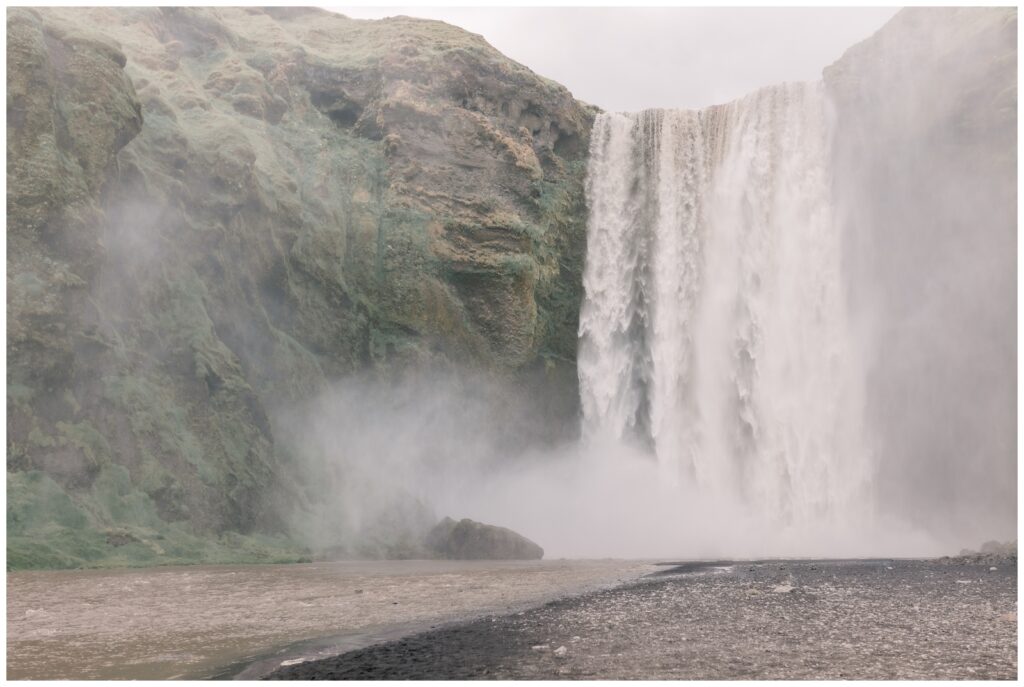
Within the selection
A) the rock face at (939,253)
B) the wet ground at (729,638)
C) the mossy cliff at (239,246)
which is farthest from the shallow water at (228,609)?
the rock face at (939,253)

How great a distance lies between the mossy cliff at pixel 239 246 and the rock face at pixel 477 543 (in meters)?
5.12

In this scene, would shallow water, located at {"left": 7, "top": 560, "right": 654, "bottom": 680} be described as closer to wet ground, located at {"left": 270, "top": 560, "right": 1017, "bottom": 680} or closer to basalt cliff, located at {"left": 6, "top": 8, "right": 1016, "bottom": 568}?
wet ground, located at {"left": 270, "top": 560, "right": 1017, "bottom": 680}

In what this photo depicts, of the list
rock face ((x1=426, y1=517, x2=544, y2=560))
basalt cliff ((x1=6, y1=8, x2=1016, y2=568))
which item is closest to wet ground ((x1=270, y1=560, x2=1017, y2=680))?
rock face ((x1=426, y1=517, x2=544, y2=560))

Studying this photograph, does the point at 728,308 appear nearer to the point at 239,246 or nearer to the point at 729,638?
the point at 239,246

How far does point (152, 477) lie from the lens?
2681cm

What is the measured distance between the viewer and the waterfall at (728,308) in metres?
37.5

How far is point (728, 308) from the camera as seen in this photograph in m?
40.2

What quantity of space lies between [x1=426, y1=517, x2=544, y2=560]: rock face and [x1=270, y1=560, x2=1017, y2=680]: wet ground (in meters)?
13.8

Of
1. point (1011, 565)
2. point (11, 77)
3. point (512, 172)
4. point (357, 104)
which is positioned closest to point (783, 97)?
point (512, 172)

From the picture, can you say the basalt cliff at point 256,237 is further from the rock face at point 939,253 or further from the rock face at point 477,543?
the rock face at point 477,543

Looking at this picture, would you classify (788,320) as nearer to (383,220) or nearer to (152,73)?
(383,220)

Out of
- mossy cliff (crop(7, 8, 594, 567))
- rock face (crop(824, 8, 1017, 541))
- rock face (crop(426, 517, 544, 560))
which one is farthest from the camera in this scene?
rock face (crop(824, 8, 1017, 541))

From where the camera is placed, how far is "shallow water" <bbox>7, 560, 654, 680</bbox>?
9539mm

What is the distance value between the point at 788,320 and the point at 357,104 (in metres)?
24.4
